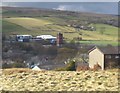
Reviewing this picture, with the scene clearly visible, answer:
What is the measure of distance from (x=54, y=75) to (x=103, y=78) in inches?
40.8

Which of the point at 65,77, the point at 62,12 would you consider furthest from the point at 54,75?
the point at 62,12

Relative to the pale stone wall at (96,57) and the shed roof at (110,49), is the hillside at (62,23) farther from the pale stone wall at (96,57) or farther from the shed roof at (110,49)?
the pale stone wall at (96,57)

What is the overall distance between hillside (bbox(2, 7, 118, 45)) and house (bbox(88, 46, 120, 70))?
0.38 m

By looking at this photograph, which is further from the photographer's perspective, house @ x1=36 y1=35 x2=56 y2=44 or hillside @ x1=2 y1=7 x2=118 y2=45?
hillside @ x1=2 y1=7 x2=118 y2=45

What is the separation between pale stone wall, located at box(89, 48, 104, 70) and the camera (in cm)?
955

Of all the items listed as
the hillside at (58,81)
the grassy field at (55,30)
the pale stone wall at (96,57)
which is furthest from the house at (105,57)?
the hillside at (58,81)

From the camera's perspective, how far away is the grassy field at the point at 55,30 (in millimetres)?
10622

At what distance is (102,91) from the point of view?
6715mm

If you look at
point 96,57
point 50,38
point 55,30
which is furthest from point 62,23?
point 96,57

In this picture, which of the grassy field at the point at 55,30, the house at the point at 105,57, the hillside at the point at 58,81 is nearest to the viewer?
the hillside at the point at 58,81

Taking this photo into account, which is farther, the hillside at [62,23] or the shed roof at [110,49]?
the hillside at [62,23]

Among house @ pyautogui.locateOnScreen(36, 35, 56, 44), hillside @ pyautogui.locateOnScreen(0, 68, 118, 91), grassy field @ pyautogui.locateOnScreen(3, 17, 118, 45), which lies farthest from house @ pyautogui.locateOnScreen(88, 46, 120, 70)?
hillside @ pyautogui.locateOnScreen(0, 68, 118, 91)

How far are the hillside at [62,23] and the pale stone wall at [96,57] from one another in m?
0.61

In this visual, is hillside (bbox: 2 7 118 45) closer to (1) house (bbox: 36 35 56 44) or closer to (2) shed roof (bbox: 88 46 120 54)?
(2) shed roof (bbox: 88 46 120 54)
